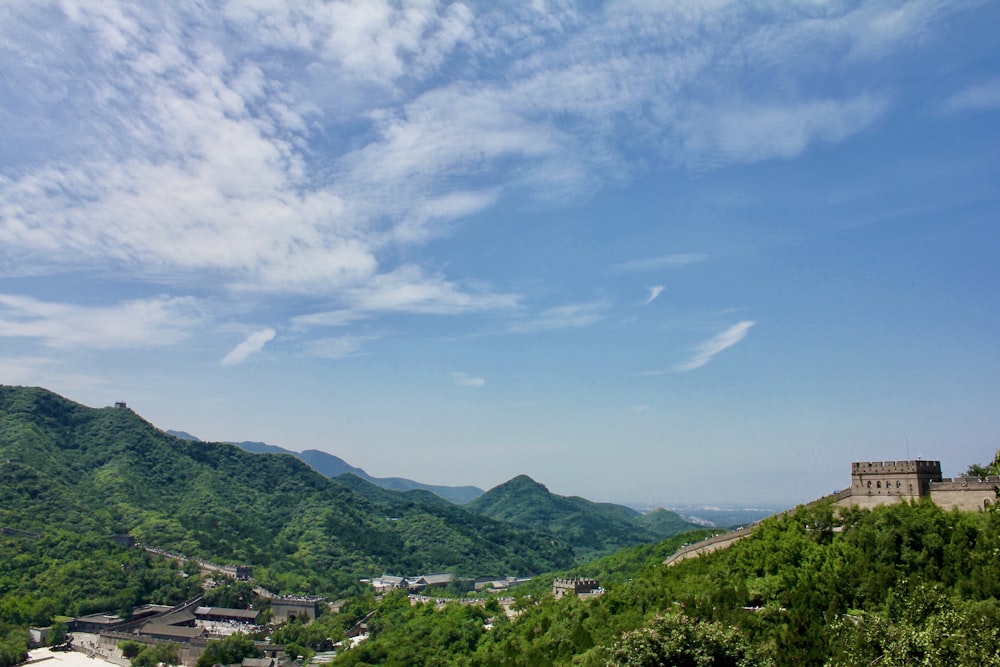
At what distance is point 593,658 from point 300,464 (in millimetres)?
173411

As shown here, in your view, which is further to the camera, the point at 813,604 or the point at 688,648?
the point at 813,604

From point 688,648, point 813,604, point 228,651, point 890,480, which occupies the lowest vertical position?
point 228,651

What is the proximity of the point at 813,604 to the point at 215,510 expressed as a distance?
137 metres

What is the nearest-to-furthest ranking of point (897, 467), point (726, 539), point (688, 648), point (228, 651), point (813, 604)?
1. point (688, 648)
2. point (813, 604)
3. point (897, 467)
4. point (726, 539)
5. point (228, 651)

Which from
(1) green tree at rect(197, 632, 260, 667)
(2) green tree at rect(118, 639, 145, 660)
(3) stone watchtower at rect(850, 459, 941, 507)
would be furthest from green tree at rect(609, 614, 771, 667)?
(2) green tree at rect(118, 639, 145, 660)

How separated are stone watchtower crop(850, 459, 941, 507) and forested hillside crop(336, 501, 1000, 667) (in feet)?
7.65

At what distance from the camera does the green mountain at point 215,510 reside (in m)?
120

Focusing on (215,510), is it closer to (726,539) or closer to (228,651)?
(228,651)

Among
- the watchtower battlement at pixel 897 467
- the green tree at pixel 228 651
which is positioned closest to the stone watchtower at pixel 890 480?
the watchtower battlement at pixel 897 467

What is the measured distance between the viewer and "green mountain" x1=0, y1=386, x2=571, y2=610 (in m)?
120

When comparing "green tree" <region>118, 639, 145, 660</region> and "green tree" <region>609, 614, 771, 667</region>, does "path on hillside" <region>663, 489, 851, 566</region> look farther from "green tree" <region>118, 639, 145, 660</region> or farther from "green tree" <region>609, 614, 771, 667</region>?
"green tree" <region>118, 639, 145, 660</region>

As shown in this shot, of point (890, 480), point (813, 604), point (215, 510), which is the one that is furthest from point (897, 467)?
point (215, 510)

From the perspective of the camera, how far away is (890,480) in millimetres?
40719

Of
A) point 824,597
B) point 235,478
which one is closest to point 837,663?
point 824,597
